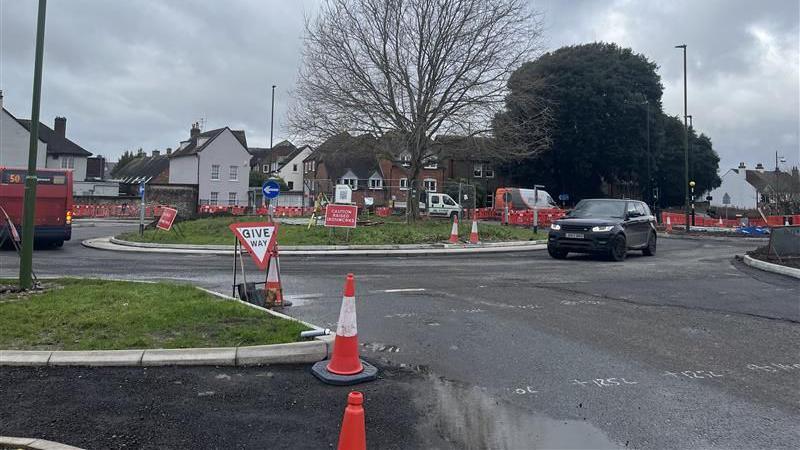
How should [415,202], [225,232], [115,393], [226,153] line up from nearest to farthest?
[115,393], [225,232], [415,202], [226,153]

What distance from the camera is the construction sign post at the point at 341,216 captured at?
63.5 feet

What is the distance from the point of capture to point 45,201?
718 inches

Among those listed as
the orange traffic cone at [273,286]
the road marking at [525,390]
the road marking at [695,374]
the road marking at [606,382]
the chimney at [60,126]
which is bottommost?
the road marking at [525,390]

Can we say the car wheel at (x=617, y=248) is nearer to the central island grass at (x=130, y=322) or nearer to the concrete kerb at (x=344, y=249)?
the concrete kerb at (x=344, y=249)

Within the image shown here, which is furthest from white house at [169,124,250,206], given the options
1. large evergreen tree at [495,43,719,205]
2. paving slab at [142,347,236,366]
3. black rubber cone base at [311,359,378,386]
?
black rubber cone base at [311,359,378,386]

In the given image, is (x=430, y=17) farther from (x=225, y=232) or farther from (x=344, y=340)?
(x=344, y=340)

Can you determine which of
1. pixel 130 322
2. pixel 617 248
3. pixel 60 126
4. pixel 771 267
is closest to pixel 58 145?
pixel 60 126

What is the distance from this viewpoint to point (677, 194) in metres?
60.1

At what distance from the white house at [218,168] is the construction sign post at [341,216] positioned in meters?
40.7

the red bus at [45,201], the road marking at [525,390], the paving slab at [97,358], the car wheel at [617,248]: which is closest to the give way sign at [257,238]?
the paving slab at [97,358]

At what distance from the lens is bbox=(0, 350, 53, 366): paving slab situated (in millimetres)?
5203

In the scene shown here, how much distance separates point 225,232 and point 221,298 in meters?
15.2

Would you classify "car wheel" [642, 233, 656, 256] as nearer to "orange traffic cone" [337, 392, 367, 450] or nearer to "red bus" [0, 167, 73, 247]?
"orange traffic cone" [337, 392, 367, 450]

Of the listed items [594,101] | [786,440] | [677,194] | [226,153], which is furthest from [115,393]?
[677,194]
